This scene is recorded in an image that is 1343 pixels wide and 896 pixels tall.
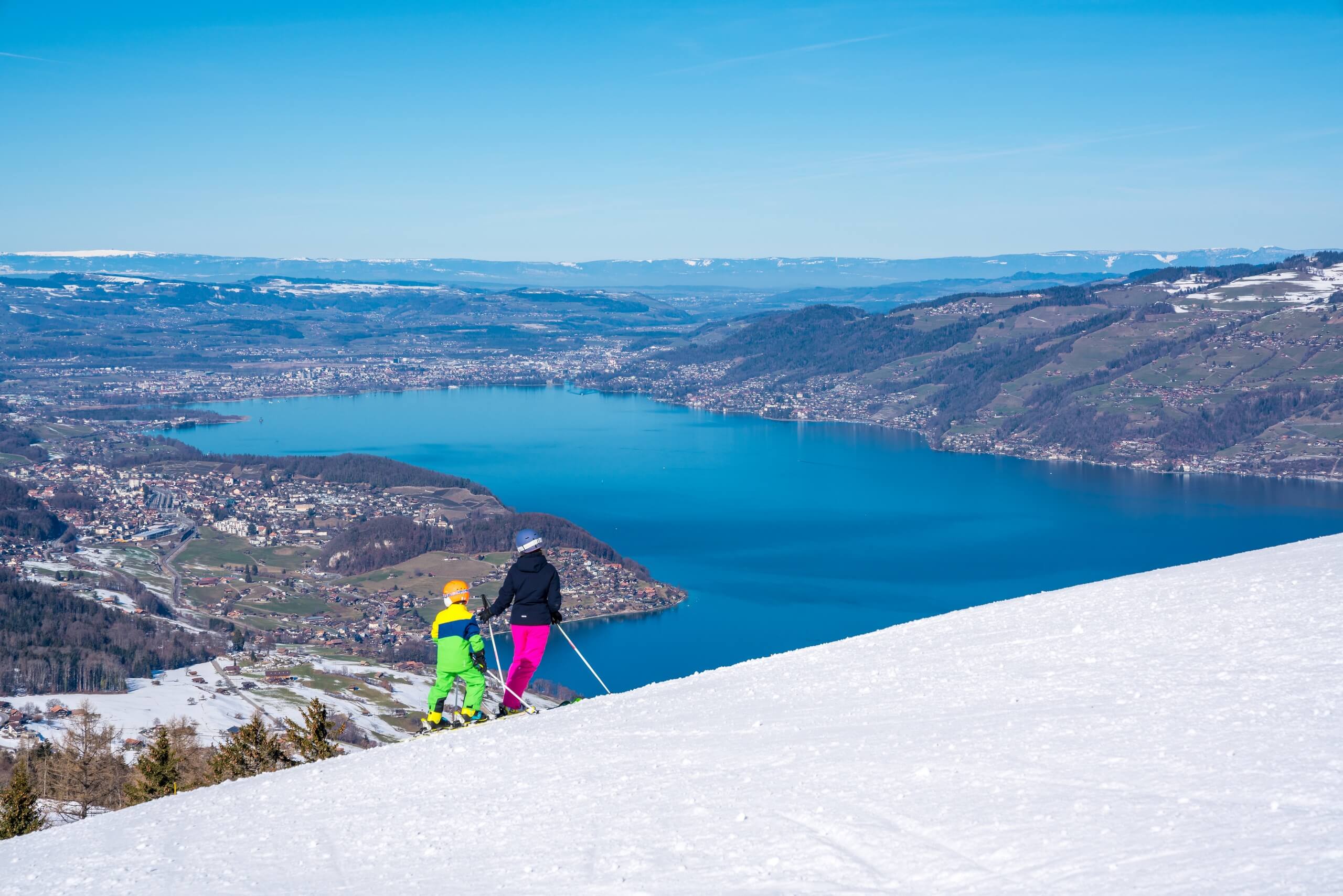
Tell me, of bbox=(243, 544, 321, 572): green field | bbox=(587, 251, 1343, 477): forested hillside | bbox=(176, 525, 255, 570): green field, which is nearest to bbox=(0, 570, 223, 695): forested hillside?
bbox=(176, 525, 255, 570): green field

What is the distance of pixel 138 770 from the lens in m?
13.2

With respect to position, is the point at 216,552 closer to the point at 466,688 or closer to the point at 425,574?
the point at 425,574

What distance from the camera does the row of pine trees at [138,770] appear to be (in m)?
10.7

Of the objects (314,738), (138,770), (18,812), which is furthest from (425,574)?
(18,812)

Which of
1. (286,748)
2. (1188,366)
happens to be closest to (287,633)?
(286,748)

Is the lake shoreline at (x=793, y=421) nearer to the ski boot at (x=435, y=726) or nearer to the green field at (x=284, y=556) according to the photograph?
the green field at (x=284, y=556)

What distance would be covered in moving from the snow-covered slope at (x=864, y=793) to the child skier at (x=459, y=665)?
436mm

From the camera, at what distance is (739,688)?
8562mm

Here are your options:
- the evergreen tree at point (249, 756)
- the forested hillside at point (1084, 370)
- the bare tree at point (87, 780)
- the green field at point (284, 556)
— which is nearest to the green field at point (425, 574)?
the green field at point (284, 556)

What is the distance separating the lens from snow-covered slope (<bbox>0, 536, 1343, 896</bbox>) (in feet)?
15.1

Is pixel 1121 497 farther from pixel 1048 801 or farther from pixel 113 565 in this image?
pixel 1048 801

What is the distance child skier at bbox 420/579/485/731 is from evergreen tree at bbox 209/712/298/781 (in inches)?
149

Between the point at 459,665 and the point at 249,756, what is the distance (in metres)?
5.49

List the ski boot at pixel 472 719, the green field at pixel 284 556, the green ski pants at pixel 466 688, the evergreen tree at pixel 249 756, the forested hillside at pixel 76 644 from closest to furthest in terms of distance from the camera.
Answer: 1. the green ski pants at pixel 466 688
2. the ski boot at pixel 472 719
3. the evergreen tree at pixel 249 756
4. the forested hillside at pixel 76 644
5. the green field at pixel 284 556
